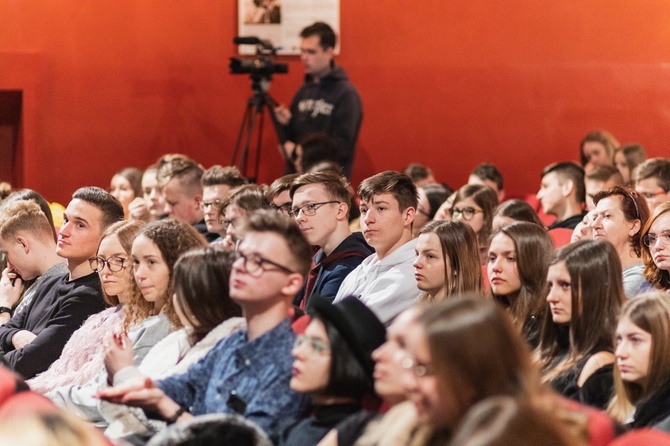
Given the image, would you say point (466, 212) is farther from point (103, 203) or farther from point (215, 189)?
point (103, 203)

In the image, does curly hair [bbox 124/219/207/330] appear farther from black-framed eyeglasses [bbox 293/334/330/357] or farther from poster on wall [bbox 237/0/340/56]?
poster on wall [bbox 237/0/340/56]

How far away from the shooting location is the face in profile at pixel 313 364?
222 cm

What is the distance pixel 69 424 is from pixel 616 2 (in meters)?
6.11

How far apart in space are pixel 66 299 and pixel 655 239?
85.1 inches

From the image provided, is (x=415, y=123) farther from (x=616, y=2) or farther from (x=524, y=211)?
(x=524, y=211)

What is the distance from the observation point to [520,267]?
3252 mm

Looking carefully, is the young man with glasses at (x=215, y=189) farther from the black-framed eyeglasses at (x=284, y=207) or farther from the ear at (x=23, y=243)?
the ear at (x=23, y=243)

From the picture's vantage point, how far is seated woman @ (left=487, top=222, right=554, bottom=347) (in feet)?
10.5

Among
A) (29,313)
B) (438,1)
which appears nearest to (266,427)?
(29,313)

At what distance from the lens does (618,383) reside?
251 cm

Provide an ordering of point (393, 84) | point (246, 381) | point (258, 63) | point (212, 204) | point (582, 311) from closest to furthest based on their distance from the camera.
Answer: point (246, 381) < point (582, 311) < point (212, 204) < point (258, 63) < point (393, 84)

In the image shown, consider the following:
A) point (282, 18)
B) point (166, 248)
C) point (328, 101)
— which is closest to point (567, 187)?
point (328, 101)

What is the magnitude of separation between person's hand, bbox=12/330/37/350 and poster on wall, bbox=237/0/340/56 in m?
3.55

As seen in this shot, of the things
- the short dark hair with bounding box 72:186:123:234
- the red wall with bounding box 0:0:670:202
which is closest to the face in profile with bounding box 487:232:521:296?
the short dark hair with bounding box 72:186:123:234
